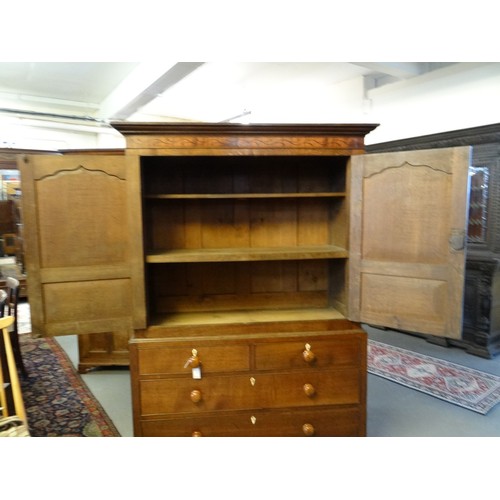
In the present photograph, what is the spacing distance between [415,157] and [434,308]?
660mm

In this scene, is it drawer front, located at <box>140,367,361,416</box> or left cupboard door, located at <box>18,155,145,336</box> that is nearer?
left cupboard door, located at <box>18,155,145,336</box>

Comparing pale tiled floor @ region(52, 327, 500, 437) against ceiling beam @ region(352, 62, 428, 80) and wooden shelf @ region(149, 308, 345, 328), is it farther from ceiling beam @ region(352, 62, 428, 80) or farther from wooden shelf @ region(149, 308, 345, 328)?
ceiling beam @ region(352, 62, 428, 80)

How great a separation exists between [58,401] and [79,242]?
1.63 metres

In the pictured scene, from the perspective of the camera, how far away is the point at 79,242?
1.47 metres

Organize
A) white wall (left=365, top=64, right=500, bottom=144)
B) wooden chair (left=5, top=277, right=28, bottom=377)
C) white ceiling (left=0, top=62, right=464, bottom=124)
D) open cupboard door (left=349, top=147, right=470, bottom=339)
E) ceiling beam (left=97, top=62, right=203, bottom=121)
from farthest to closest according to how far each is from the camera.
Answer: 1. white ceiling (left=0, top=62, right=464, bottom=124)
2. white wall (left=365, top=64, right=500, bottom=144)
3. ceiling beam (left=97, top=62, right=203, bottom=121)
4. wooden chair (left=5, top=277, right=28, bottom=377)
5. open cupboard door (left=349, top=147, right=470, bottom=339)

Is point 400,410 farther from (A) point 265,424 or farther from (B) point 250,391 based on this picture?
(B) point 250,391

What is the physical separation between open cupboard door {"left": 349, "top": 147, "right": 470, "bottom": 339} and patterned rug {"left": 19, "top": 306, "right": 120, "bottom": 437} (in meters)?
1.79

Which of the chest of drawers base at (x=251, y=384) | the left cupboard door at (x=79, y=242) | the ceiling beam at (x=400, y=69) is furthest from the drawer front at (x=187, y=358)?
the ceiling beam at (x=400, y=69)

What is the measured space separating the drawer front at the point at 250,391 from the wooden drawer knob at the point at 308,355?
7 centimetres

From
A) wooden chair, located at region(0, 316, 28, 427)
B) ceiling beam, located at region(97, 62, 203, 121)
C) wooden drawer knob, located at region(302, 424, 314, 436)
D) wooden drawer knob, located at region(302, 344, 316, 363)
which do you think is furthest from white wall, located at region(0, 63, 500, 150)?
wooden chair, located at region(0, 316, 28, 427)

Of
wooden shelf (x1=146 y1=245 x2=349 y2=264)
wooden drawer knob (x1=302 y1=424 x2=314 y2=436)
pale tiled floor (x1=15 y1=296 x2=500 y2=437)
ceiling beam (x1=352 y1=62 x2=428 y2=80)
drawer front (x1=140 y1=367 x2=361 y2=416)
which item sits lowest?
pale tiled floor (x1=15 y1=296 x2=500 y2=437)

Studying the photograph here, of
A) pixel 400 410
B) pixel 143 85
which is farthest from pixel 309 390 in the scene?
pixel 143 85

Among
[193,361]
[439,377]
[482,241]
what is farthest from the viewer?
[482,241]

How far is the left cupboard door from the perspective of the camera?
1.42 meters
